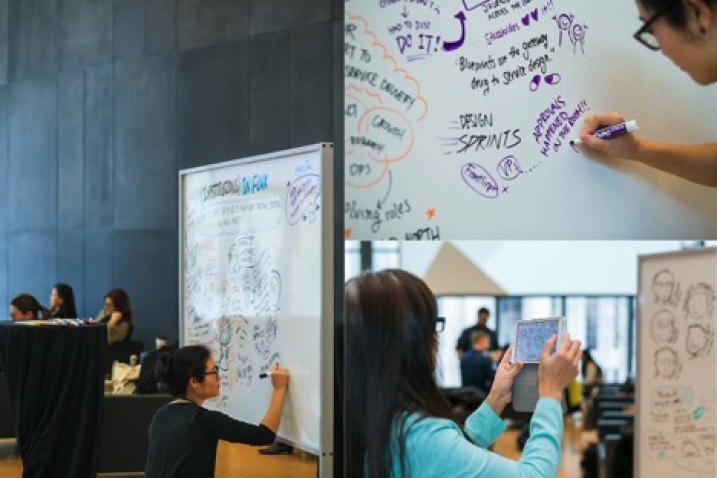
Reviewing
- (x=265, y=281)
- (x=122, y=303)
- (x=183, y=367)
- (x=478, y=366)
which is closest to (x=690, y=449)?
(x=478, y=366)

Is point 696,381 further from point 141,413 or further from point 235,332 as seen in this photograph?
point 141,413

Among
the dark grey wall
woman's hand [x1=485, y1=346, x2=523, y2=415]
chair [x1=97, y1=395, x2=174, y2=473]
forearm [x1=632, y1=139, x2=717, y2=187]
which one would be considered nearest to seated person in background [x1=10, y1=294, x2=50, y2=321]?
the dark grey wall

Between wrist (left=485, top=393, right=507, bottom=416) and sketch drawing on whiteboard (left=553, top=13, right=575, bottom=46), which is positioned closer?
wrist (left=485, top=393, right=507, bottom=416)

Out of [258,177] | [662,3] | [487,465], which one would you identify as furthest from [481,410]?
[258,177]

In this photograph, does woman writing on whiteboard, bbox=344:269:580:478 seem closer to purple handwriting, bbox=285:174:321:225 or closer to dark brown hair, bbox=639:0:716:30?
dark brown hair, bbox=639:0:716:30

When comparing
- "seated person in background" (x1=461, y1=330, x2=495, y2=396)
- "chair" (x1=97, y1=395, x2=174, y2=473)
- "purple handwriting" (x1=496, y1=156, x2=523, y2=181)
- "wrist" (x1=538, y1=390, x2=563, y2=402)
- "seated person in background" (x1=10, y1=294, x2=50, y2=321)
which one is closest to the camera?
"wrist" (x1=538, y1=390, x2=563, y2=402)

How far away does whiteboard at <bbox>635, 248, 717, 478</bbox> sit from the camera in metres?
2.61

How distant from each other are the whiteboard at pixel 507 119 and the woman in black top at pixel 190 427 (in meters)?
1.04

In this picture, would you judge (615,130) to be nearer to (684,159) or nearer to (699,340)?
(684,159)

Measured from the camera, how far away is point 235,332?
544 centimetres

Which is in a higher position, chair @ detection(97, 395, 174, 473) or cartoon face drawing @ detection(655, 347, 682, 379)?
cartoon face drawing @ detection(655, 347, 682, 379)

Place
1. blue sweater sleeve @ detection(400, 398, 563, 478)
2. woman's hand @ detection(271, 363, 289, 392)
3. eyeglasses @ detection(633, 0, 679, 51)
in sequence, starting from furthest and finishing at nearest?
1. woman's hand @ detection(271, 363, 289, 392)
2. eyeglasses @ detection(633, 0, 679, 51)
3. blue sweater sleeve @ detection(400, 398, 563, 478)

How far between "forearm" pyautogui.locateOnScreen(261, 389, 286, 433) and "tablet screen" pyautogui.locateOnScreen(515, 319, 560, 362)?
7.45 feet

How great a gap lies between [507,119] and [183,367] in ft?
5.93
